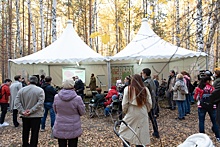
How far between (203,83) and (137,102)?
6.91 ft

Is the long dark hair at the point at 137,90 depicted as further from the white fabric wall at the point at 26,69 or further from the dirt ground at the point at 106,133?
the white fabric wall at the point at 26,69

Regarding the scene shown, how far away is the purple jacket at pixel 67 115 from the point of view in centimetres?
291

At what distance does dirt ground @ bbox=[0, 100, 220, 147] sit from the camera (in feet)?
14.2

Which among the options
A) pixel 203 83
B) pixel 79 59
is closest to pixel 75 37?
pixel 79 59

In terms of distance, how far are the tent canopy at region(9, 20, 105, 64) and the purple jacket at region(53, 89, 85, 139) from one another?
557 cm

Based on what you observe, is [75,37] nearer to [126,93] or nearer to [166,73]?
[166,73]

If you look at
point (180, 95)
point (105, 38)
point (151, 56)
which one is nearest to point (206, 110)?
point (180, 95)

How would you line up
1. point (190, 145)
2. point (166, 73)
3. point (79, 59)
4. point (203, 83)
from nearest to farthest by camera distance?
point (190, 145) → point (203, 83) → point (79, 59) → point (166, 73)

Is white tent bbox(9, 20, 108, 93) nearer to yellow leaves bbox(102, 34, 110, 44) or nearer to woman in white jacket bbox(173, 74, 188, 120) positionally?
woman in white jacket bbox(173, 74, 188, 120)

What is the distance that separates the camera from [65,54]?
9039 millimetres

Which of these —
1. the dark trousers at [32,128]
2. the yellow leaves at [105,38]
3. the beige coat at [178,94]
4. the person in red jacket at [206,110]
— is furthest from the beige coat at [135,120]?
the beige coat at [178,94]

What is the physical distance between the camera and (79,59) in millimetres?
8453

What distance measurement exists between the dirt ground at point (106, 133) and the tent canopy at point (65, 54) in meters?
2.98

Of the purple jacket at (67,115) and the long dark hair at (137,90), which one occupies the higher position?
the long dark hair at (137,90)
